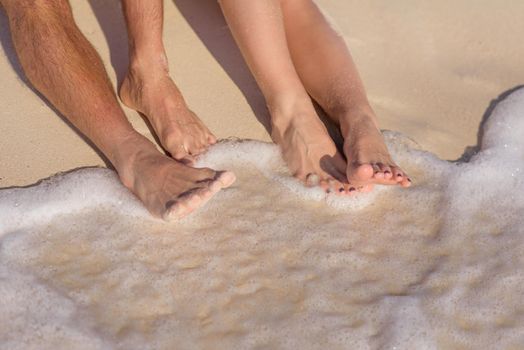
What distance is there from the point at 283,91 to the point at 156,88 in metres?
0.48

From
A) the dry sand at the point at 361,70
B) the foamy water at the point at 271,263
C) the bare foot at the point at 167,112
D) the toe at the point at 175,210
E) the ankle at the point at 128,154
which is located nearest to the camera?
the foamy water at the point at 271,263

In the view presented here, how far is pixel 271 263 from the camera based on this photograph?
2443mm

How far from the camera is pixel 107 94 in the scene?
2.69 m

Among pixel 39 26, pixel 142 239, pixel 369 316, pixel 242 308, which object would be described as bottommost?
pixel 369 316

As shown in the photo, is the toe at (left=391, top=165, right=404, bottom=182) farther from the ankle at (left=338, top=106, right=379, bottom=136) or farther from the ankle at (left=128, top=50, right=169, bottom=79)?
the ankle at (left=128, top=50, right=169, bottom=79)

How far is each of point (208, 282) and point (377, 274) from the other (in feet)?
1.85

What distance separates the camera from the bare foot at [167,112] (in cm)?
270

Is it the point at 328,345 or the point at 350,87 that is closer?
the point at 328,345

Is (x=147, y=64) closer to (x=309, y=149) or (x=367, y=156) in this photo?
(x=309, y=149)

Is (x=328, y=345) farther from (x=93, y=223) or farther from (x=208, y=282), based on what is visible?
(x=93, y=223)

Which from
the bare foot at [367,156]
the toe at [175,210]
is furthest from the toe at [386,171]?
the toe at [175,210]

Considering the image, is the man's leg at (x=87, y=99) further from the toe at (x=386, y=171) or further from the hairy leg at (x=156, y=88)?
the toe at (x=386, y=171)

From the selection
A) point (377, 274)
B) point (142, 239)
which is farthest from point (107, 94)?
point (377, 274)

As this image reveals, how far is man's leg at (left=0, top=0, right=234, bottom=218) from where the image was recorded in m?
2.47
